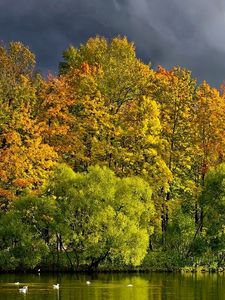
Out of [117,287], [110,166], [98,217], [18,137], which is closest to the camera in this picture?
[117,287]

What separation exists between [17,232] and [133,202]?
33.5 feet

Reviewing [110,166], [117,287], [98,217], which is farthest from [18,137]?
[117,287]

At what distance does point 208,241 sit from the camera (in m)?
60.2

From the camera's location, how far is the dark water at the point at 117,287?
3556 cm

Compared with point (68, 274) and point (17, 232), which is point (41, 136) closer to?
point (17, 232)

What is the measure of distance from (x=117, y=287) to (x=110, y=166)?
23.4m

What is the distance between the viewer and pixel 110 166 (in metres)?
63.3

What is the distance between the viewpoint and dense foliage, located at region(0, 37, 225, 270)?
2147 inches

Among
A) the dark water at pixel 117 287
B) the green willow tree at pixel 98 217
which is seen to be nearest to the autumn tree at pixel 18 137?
the green willow tree at pixel 98 217

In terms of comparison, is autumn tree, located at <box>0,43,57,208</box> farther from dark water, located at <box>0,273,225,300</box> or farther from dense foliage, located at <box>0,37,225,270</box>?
dark water, located at <box>0,273,225,300</box>

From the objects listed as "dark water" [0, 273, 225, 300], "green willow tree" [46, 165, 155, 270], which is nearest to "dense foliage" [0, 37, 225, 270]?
"green willow tree" [46, 165, 155, 270]

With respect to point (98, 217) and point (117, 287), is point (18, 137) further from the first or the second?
point (117, 287)

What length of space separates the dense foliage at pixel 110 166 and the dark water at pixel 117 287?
4520 millimetres

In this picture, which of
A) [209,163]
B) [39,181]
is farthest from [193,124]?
[39,181]
